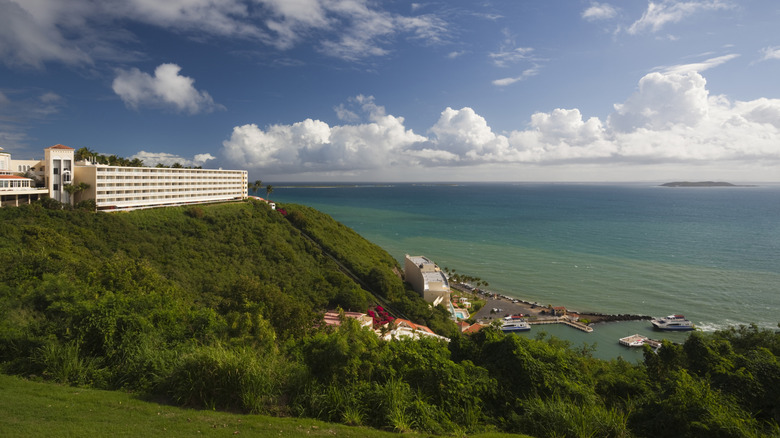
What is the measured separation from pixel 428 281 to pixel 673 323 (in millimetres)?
22062

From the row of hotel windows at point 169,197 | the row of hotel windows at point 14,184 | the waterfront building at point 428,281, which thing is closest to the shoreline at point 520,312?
the waterfront building at point 428,281

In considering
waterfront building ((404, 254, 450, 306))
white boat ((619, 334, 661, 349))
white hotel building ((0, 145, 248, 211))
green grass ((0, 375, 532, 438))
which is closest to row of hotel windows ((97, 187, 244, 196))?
white hotel building ((0, 145, 248, 211))

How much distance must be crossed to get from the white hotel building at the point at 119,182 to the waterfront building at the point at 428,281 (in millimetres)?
28820

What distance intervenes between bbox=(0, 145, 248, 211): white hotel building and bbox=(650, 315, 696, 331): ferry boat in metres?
51.4

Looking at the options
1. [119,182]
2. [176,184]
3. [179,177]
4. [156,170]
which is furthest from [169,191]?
[119,182]

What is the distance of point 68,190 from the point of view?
33281mm

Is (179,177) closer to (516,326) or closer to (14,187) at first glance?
(14,187)

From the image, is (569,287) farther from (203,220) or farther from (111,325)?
(111,325)

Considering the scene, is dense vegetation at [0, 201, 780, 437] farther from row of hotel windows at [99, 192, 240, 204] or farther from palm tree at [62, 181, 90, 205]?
row of hotel windows at [99, 192, 240, 204]

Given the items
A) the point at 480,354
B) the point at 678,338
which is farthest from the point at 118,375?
the point at 678,338

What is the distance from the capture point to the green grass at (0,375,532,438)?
20.7ft

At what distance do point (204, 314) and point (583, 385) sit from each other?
10.7 metres

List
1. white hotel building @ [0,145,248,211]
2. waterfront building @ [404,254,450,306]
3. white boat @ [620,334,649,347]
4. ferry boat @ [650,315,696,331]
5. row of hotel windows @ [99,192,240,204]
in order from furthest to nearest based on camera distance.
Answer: waterfront building @ [404,254,450,306]
row of hotel windows @ [99,192,240,204]
ferry boat @ [650,315,696,331]
white hotel building @ [0,145,248,211]
white boat @ [620,334,649,347]

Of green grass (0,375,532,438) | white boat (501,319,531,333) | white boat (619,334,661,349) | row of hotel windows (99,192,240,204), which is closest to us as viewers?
green grass (0,375,532,438)
